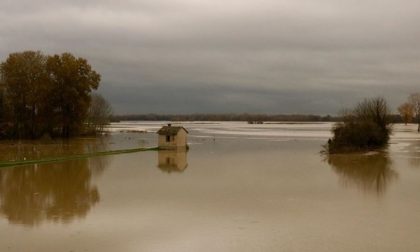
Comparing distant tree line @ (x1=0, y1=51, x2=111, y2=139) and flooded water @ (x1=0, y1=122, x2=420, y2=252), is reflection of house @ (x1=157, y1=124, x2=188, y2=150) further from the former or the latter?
distant tree line @ (x1=0, y1=51, x2=111, y2=139)

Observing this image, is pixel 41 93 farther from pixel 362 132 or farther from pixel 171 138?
pixel 362 132

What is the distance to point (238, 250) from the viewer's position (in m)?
12.1

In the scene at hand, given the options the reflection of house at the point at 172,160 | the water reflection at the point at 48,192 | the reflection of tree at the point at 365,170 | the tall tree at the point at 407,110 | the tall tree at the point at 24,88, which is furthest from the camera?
the tall tree at the point at 407,110

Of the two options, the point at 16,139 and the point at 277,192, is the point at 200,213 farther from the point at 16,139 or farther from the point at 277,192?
the point at 16,139

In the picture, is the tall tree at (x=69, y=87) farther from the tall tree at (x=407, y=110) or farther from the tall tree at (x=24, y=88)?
the tall tree at (x=407, y=110)

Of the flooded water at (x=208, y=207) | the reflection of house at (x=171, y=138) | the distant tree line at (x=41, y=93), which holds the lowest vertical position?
the flooded water at (x=208, y=207)

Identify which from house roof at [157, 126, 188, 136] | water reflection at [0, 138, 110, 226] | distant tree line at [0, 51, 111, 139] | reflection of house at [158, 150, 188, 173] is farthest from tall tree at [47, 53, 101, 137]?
water reflection at [0, 138, 110, 226]

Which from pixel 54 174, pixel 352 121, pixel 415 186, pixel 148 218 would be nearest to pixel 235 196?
pixel 148 218

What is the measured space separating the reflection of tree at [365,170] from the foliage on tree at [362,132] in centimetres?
479

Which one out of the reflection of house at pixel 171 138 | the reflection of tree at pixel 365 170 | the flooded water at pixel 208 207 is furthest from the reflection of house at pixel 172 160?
the reflection of tree at pixel 365 170

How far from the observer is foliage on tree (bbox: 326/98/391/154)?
44.0 meters

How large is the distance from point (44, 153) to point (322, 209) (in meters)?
25.7

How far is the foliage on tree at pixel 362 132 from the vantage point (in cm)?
4403

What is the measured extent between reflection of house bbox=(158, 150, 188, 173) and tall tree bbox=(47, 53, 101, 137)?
18734mm
